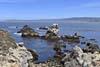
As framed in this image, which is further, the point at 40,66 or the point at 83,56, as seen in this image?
the point at 40,66

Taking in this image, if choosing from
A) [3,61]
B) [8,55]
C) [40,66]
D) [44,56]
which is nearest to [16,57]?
[8,55]

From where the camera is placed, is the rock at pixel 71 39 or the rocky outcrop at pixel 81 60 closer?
the rocky outcrop at pixel 81 60

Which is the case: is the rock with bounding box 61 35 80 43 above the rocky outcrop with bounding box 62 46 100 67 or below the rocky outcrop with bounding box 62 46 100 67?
below

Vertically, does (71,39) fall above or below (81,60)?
below

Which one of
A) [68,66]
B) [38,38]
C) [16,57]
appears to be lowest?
[38,38]

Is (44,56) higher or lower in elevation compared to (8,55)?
lower

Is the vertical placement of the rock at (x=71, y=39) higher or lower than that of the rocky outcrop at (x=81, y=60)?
lower

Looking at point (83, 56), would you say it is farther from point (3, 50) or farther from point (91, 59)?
point (3, 50)

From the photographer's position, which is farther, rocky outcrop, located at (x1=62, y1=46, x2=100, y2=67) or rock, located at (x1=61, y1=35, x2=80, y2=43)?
rock, located at (x1=61, y1=35, x2=80, y2=43)

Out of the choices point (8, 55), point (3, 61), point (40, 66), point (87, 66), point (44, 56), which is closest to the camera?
point (3, 61)

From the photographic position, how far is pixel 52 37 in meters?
103

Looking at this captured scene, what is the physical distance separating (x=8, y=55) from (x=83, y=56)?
12546mm

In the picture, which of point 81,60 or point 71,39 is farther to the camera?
point 71,39

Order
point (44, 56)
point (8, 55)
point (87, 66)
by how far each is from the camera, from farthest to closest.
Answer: point (44, 56), point (87, 66), point (8, 55)
